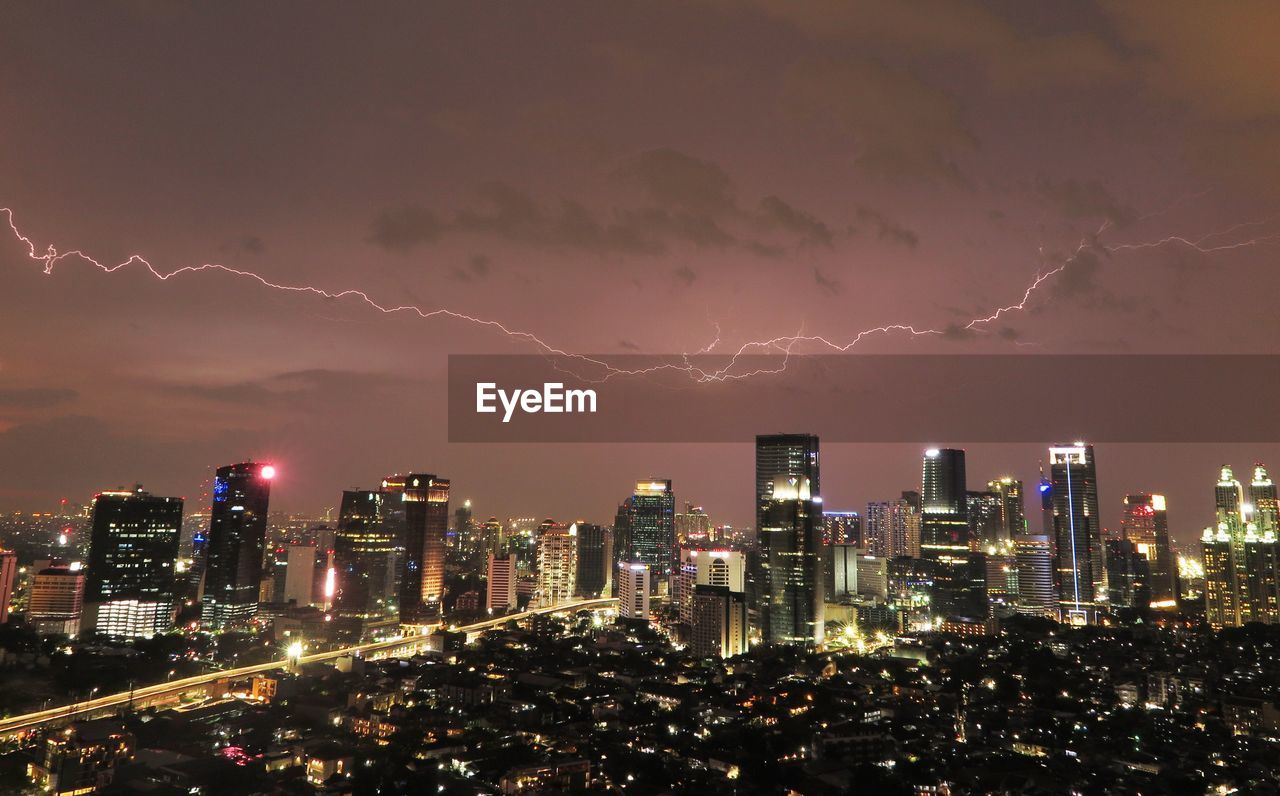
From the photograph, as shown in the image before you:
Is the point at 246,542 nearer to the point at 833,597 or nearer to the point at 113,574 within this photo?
the point at 113,574

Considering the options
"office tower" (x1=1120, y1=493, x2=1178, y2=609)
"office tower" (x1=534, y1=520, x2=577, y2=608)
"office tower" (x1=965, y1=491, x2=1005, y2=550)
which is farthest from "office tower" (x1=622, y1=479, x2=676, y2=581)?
"office tower" (x1=1120, y1=493, x2=1178, y2=609)

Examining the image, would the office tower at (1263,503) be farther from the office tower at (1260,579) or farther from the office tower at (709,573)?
the office tower at (709,573)

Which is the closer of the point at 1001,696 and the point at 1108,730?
the point at 1108,730

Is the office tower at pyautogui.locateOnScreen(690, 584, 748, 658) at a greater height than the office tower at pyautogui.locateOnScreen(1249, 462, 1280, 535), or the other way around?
the office tower at pyautogui.locateOnScreen(1249, 462, 1280, 535)

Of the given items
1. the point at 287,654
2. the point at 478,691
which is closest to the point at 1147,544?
the point at 478,691

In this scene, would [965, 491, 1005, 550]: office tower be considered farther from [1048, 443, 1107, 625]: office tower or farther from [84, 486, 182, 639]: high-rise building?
[84, 486, 182, 639]: high-rise building

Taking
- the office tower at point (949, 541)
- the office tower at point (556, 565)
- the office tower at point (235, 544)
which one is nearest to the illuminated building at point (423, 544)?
the office tower at point (235, 544)
